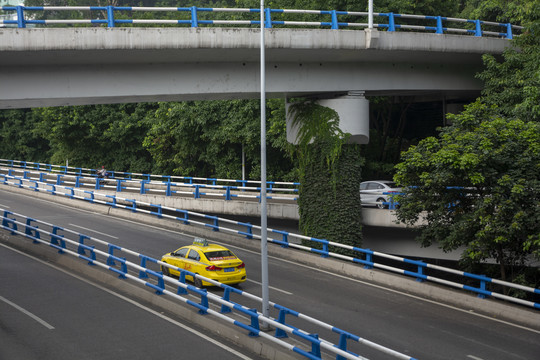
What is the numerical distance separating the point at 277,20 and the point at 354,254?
18.8m

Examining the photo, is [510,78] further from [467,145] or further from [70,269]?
[70,269]

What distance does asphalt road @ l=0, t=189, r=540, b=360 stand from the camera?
1394 centimetres

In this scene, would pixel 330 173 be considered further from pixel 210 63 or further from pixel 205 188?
pixel 205 188

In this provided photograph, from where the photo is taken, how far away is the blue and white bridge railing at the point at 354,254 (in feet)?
59.0

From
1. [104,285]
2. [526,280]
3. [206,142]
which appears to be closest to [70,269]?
[104,285]

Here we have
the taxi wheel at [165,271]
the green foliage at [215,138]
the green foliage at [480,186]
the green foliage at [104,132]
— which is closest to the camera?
the green foliage at [480,186]

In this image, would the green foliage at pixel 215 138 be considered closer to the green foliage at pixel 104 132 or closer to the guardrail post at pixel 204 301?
the green foliage at pixel 104 132

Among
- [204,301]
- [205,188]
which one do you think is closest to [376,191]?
[205,188]

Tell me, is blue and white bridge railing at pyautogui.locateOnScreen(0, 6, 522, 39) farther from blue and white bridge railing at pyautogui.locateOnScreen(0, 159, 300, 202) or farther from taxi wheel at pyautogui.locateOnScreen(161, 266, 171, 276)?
blue and white bridge railing at pyautogui.locateOnScreen(0, 159, 300, 202)

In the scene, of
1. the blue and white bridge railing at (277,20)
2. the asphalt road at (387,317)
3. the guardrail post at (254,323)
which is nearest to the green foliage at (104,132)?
the blue and white bridge railing at (277,20)

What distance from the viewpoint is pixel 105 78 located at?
19.6m

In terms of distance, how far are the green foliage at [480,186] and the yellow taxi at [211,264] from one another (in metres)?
6.14

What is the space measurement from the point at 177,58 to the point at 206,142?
24.8m

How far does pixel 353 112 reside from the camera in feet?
78.0
